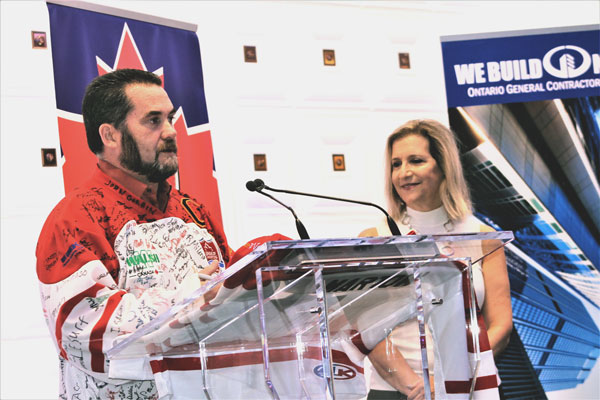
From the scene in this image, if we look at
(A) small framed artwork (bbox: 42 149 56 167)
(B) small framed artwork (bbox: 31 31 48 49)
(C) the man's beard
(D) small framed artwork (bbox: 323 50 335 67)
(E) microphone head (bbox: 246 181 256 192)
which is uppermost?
(B) small framed artwork (bbox: 31 31 48 49)

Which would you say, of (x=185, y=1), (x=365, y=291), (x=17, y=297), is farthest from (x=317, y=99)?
(x=365, y=291)

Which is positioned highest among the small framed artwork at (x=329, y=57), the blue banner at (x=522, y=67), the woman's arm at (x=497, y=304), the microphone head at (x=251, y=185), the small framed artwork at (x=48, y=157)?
the small framed artwork at (x=329, y=57)

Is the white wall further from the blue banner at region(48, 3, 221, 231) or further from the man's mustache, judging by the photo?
the man's mustache

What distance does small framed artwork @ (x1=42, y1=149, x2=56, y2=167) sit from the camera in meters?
3.72

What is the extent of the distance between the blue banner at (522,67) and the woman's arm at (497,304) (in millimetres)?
1575

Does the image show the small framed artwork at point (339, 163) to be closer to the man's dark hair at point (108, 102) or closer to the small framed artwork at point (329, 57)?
the small framed artwork at point (329, 57)

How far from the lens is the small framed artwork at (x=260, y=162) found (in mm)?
4230

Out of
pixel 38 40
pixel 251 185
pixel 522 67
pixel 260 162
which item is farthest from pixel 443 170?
pixel 38 40

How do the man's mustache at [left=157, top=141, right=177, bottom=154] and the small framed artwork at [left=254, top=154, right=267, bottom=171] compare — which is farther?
the small framed artwork at [left=254, top=154, right=267, bottom=171]

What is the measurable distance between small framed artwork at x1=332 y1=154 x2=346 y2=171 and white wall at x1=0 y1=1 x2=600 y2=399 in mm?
26

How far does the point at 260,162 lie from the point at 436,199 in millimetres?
1054

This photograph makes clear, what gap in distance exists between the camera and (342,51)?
14.9ft

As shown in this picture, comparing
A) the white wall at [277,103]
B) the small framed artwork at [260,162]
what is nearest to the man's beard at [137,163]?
the white wall at [277,103]

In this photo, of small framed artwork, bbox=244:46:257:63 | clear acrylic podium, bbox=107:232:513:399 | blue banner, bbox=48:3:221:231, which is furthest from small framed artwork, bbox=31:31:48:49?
clear acrylic podium, bbox=107:232:513:399
